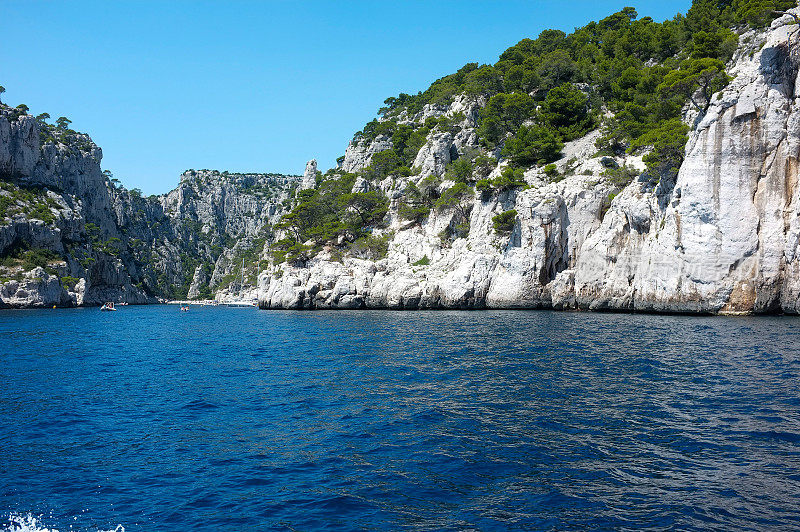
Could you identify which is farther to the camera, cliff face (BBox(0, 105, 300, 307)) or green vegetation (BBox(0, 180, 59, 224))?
green vegetation (BBox(0, 180, 59, 224))

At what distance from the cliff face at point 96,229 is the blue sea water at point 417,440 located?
75199 mm

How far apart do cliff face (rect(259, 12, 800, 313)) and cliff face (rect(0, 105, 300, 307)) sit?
4786cm

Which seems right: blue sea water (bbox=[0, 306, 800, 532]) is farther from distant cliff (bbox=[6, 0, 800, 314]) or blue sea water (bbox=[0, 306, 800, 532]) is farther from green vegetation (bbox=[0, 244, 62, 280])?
green vegetation (bbox=[0, 244, 62, 280])

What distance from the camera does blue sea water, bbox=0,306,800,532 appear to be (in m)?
8.66

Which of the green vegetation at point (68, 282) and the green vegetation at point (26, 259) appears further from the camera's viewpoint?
the green vegetation at point (68, 282)

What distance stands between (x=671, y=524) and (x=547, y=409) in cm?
688

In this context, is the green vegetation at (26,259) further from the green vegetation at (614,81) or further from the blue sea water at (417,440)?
the blue sea water at (417,440)

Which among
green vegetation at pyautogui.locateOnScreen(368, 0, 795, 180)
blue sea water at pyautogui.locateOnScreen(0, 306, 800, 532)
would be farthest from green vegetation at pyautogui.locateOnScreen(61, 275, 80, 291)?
blue sea water at pyautogui.locateOnScreen(0, 306, 800, 532)

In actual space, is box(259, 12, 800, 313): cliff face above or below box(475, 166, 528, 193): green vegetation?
below

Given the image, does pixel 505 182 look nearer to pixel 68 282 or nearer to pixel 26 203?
pixel 68 282

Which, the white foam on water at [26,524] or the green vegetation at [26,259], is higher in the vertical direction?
the green vegetation at [26,259]

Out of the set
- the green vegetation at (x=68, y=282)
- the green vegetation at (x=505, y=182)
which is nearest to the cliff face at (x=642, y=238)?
the green vegetation at (x=505, y=182)

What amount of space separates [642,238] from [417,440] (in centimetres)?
4059

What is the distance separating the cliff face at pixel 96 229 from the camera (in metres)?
84.8
